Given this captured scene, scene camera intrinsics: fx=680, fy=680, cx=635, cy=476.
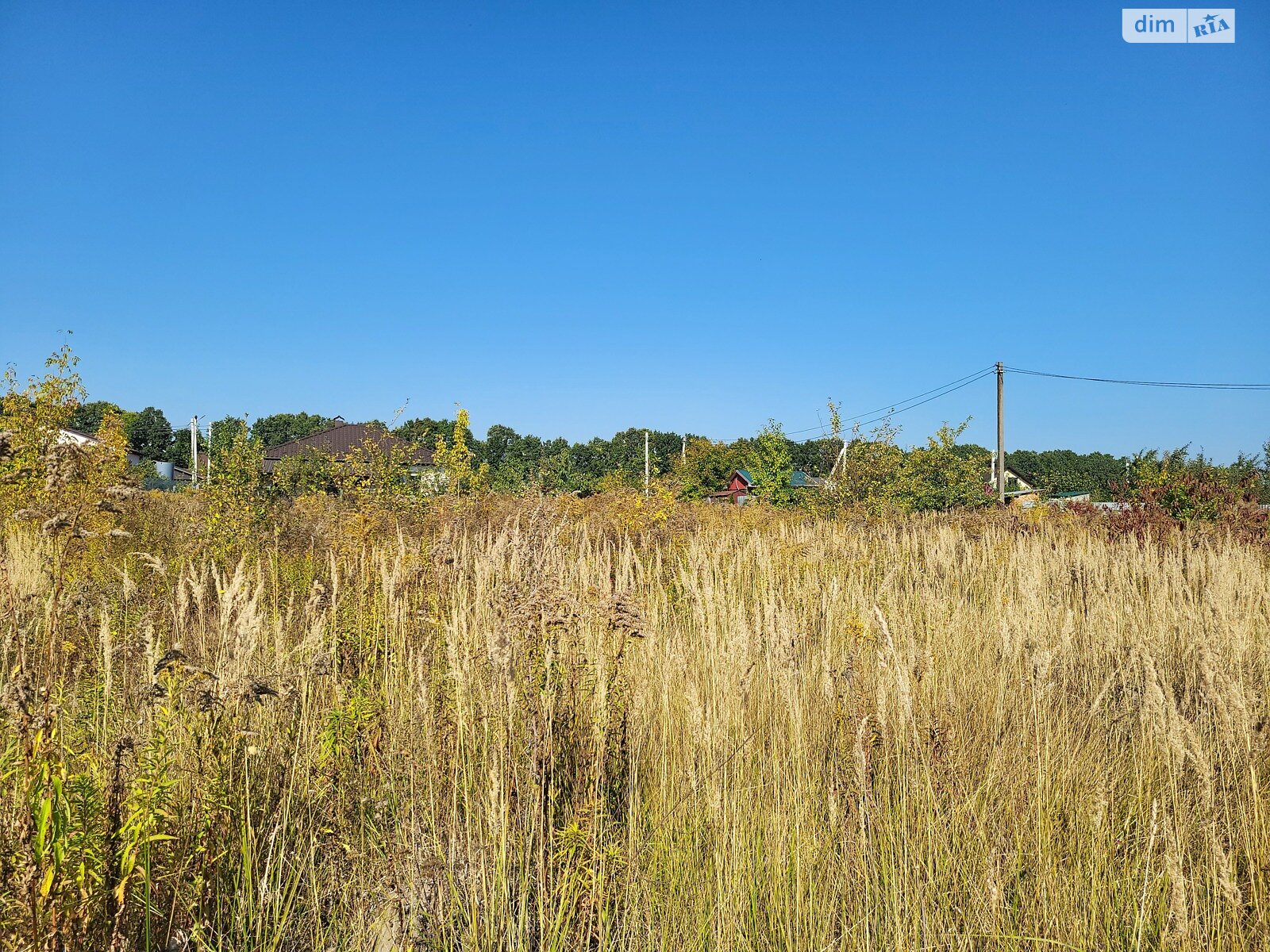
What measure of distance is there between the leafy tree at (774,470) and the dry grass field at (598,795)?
16664 millimetres

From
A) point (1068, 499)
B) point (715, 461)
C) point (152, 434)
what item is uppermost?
point (152, 434)

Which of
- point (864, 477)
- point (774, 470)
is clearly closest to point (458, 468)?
point (864, 477)

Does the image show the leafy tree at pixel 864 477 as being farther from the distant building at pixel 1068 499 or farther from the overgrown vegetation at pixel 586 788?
the overgrown vegetation at pixel 586 788

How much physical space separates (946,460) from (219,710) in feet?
67.2

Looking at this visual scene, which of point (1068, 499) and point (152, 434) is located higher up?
point (152, 434)

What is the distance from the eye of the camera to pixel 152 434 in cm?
6831

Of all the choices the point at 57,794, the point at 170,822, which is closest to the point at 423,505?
the point at 170,822

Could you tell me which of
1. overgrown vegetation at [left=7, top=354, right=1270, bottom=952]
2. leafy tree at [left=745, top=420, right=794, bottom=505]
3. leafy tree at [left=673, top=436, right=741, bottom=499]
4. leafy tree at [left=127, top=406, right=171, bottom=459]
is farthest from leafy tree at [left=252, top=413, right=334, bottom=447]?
overgrown vegetation at [left=7, top=354, right=1270, bottom=952]

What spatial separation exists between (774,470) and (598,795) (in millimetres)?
19466

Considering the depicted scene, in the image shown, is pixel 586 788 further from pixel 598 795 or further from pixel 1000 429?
pixel 1000 429

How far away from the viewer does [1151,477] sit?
11086 millimetres

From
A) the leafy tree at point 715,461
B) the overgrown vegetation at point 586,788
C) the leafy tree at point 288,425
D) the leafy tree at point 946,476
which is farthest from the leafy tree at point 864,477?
the leafy tree at point 288,425

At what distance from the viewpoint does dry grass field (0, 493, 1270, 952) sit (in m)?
1.65

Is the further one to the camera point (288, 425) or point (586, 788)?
point (288, 425)
